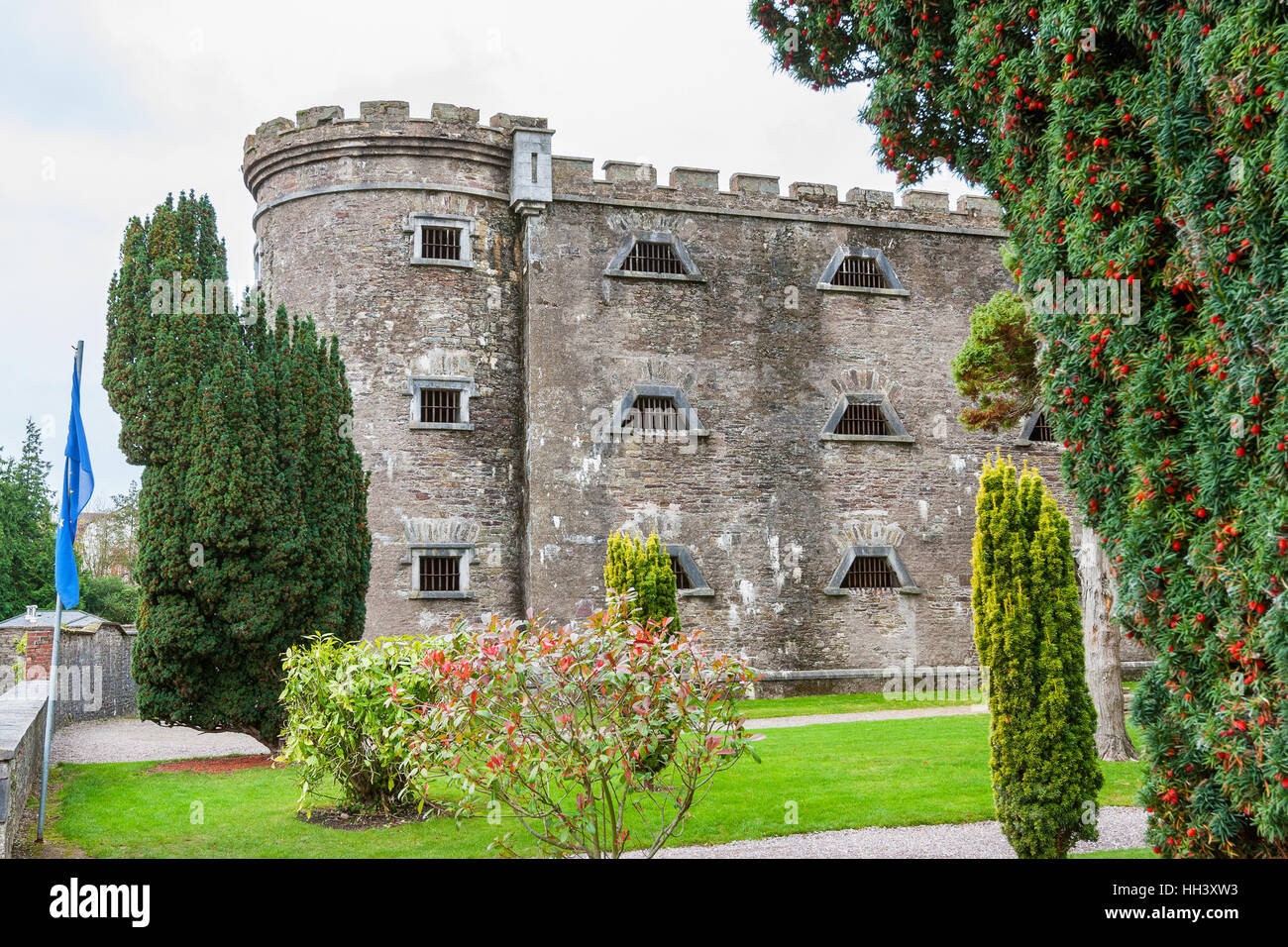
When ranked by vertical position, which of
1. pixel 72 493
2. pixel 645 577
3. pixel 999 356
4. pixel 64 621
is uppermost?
pixel 999 356

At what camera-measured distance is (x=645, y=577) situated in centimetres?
1348

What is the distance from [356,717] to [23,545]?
35.9 metres

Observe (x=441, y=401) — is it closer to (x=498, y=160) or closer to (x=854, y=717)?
(x=498, y=160)

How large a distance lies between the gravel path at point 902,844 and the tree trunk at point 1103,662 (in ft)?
10.5

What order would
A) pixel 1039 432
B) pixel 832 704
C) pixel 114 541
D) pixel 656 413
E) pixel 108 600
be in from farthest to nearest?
pixel 114 541 → pixel 108 600 → pixel 1039 432 → pixel 656 413 → pixel 832 704

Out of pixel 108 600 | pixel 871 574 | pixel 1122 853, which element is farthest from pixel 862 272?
pixel 108 600

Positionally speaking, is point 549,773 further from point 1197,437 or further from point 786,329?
point 786,329

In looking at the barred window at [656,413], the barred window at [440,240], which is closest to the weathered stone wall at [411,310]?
the barred window at [440,240]

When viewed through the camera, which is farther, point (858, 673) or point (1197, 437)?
point (858, 673)

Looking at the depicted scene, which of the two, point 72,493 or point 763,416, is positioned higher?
point 763,416

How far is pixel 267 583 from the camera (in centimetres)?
1373

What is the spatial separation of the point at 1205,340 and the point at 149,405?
13.0 metres
